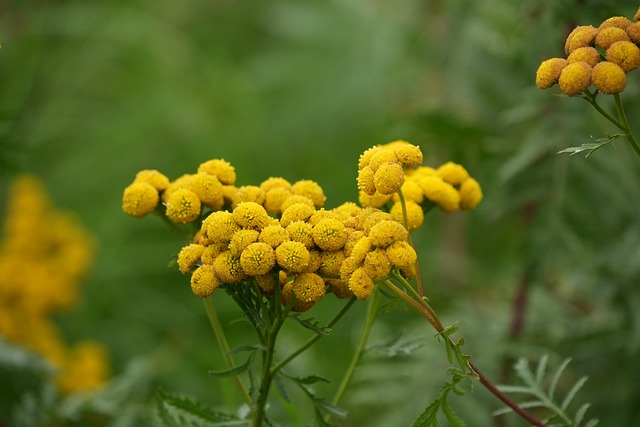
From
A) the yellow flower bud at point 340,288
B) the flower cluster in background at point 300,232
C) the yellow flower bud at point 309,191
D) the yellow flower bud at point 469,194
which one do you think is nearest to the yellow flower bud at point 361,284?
the flower cluster in background at point 300,232

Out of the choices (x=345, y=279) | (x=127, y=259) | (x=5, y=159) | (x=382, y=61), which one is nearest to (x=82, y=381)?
(x=5, y=159)

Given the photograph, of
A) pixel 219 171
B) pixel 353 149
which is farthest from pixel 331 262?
pixel 353 149

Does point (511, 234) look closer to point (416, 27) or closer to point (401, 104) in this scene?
point (416, 27)

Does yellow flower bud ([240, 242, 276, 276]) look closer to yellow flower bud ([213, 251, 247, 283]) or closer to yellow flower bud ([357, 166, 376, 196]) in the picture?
yellow flower bud ([213, 251, 247, 283])

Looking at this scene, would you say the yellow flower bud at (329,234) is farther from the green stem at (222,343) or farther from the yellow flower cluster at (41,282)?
the yellow flower cluster at (41,282)

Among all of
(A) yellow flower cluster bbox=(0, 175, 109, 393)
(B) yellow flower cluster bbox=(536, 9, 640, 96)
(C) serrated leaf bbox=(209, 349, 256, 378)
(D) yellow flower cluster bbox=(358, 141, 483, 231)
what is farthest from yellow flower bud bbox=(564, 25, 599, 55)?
(A) yellow flower cluster bbox=(0, 175, 109, 393)

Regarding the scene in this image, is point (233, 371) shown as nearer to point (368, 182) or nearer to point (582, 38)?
point (368, 182)

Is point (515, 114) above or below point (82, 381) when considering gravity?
above

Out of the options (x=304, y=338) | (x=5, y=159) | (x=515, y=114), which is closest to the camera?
(x=5, y=159)
